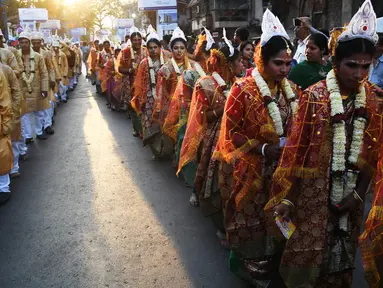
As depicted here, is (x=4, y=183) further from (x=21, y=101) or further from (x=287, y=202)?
(x=287, y=202)

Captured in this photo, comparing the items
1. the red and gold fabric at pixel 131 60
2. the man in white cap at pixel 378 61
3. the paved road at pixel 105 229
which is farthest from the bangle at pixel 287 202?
the red and gold fabric at pixel 131 60

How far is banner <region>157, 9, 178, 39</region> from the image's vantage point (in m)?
22.3

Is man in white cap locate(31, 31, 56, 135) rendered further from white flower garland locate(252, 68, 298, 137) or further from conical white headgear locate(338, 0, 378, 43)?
conical white headgear locate(338, 0, 378, 43)

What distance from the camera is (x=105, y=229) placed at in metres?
4.50

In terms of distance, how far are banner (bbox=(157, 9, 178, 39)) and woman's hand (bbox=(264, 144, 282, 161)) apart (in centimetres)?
1996

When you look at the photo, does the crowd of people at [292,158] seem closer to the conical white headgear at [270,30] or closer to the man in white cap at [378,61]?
the conical white headgear at [270,30]

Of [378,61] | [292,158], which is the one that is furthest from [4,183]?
[378,61]

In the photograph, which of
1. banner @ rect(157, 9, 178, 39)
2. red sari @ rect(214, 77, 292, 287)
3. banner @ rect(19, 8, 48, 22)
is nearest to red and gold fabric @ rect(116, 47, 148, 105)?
red sari @ rect(214, 77, 292, 287)

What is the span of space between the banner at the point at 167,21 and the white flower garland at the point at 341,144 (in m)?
20.3

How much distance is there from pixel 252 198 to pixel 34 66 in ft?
21.3

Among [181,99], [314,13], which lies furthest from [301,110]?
[314,13]

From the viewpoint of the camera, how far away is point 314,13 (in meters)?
16.0

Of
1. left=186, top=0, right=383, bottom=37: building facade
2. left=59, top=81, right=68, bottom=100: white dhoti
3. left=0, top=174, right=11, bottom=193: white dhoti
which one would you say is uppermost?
left=186, top=0, right=383, bottom=37: building facade

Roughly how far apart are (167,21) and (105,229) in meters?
20.7
